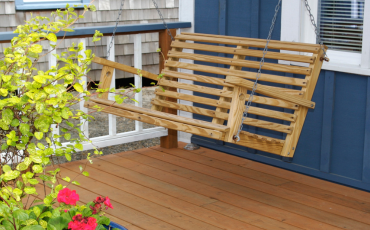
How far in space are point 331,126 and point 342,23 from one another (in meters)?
0.67

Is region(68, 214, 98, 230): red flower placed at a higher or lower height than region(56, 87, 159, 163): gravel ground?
higher

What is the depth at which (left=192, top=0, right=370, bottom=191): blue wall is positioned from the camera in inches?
117

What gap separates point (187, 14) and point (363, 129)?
1717 mm

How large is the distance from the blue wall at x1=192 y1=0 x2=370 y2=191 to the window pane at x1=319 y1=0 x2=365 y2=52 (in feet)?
0.70

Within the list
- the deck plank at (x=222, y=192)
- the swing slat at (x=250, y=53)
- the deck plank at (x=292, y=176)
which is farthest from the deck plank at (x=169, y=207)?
the swing slat at (x=250, y=53)

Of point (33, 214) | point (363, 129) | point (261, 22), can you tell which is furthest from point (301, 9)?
point (33, 214)

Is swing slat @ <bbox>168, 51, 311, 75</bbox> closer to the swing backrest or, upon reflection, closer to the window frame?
the swing backrest

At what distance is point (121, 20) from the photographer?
686 centimetres

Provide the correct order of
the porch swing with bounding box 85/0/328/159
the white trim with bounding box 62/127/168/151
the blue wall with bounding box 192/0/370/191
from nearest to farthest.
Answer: the porch swing with bounding box 85/0/328/159
the blue wall with bounding box 192/0/370/191
the white trim with bounding box 62/127/168/151

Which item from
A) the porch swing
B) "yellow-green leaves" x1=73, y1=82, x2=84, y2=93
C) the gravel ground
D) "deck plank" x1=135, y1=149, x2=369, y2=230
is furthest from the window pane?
the gravel ground

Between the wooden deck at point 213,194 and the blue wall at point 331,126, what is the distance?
3.2 inches

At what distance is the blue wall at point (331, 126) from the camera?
2.98 m

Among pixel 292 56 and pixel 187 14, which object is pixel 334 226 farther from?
pixel 187 14

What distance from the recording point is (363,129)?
9.78 feet
